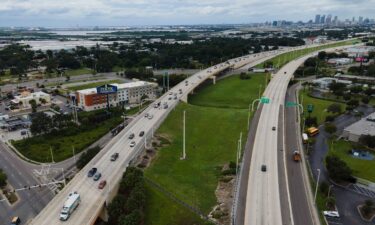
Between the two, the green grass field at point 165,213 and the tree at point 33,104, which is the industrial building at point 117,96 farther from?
the green grass field at point 165,213

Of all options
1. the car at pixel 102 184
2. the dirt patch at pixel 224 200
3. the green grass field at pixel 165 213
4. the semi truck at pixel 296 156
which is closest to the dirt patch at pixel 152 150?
the green grass field at pixel 165 213

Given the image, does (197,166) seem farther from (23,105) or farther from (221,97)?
(23,105)

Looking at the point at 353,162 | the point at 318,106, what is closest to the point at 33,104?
the point at 318,106

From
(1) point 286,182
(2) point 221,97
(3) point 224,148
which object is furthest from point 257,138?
(2) point 221,97

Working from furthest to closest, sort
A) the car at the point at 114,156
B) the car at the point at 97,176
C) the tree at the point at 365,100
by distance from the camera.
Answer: the tree at the point at 365,100 → the car at the point at 114,156 → the car at the point at 97,176

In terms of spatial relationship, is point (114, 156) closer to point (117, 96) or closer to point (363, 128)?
point (117, 96)

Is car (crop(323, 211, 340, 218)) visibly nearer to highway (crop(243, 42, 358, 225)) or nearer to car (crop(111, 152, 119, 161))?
highway (crop(243, 42, 358, 225))

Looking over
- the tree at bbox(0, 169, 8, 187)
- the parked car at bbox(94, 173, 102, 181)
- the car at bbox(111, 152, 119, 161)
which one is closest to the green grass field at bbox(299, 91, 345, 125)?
the car at bbox(111, 152, 119, 161)
